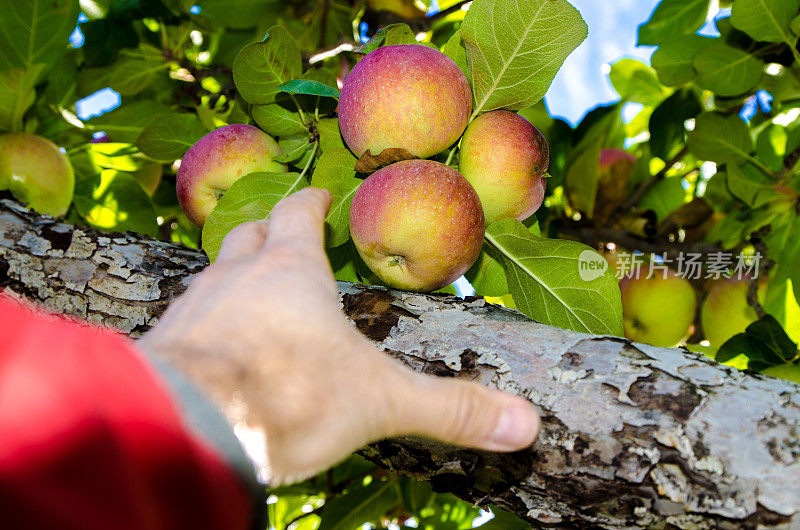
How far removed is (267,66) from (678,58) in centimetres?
Answer: 86

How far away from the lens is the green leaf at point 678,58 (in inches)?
49.5

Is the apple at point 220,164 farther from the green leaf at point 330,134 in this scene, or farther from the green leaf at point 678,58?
the green leaf at point 678,58

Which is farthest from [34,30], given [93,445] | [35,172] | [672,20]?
[672,20]

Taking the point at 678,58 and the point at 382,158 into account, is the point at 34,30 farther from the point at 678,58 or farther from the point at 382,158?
the point at 678,58

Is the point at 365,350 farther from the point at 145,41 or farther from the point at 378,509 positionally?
the point at 145,41

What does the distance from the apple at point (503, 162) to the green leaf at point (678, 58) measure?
620 mm

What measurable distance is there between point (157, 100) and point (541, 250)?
976 millimetres

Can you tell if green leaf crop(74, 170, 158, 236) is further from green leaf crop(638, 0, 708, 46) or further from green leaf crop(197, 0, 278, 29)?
green leaf crop(638, 0, 708, 46)

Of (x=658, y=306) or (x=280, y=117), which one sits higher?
(x=280, y=117)

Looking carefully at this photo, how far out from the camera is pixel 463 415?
464 millimetres

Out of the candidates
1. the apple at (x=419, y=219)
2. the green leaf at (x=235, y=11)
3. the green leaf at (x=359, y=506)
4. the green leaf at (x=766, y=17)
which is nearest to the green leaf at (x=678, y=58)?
the green leaf at (x=766, y=17)

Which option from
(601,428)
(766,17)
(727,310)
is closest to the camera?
(601,428)

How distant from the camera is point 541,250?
774 millimetres

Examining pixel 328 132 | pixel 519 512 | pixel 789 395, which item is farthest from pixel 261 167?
pixel 789 395
